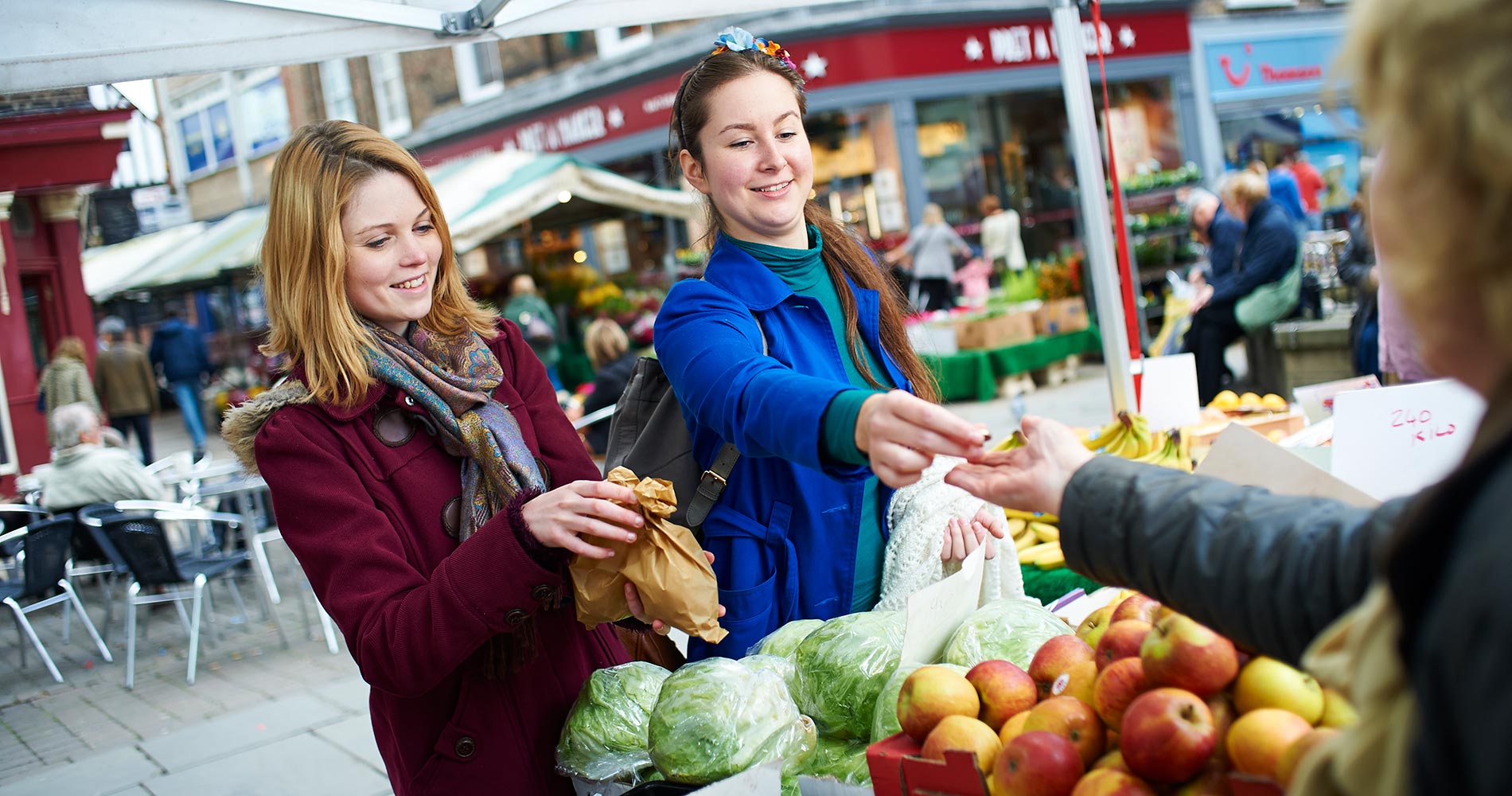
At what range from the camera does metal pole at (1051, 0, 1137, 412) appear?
11.8 ft

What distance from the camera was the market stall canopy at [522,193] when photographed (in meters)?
10.9

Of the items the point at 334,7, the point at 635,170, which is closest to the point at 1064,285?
the point at 635,170

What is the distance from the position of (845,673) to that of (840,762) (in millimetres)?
129

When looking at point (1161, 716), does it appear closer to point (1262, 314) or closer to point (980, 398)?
point (1262, 314)

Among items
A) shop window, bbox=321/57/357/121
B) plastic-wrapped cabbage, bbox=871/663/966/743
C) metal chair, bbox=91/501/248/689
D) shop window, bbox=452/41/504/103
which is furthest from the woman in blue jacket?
shop window, bbox=321/57/357/121

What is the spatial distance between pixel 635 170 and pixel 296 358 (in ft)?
51.8

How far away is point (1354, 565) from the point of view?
986 mm

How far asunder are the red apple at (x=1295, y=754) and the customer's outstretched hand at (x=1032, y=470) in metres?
0.33

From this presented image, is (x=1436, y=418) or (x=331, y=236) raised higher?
(x=331, y=236)

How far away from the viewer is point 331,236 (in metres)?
1.82

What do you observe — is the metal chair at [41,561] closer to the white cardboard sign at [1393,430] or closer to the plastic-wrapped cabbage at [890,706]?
the plastic-wrapped cabbage at [890,706]

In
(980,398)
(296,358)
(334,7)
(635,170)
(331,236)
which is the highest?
(635,170)

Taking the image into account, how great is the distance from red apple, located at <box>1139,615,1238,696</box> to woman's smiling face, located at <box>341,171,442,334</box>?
1.34 m

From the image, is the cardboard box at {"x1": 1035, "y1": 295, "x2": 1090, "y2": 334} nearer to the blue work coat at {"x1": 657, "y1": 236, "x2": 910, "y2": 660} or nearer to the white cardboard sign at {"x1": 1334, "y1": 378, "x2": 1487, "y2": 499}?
the white cardboard sign at {"x1": 1334, "y1": 378, "x2": 1487, "y2": 499}
